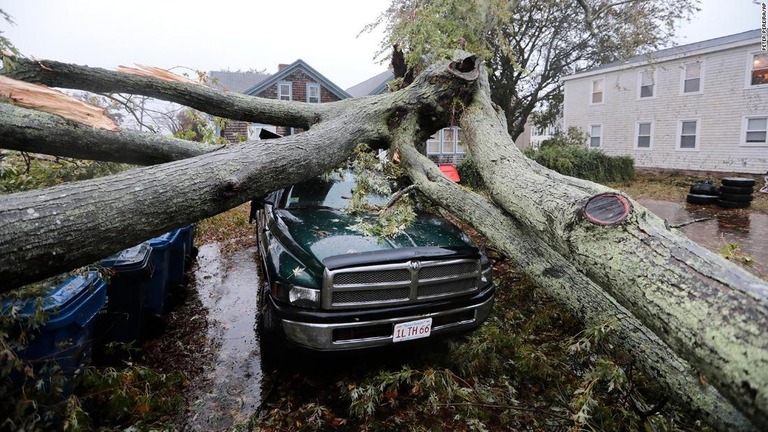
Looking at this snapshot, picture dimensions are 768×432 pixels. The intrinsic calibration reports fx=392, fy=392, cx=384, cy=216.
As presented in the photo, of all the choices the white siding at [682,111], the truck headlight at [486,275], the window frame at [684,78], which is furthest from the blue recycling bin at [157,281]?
the window frame at [684,78]

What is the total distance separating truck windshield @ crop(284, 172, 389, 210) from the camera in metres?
4.34

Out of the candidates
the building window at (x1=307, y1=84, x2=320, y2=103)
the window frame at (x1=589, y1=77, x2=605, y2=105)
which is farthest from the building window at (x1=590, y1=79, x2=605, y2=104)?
the building window at (x1=307, y1=84, x2=320, y2=103)

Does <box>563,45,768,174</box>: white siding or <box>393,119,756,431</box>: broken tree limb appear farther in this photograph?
<box>563,45,768,174</box>: white siding

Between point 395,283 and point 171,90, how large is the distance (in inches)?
135

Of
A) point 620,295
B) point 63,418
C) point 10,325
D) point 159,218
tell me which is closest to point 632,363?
point 620,295

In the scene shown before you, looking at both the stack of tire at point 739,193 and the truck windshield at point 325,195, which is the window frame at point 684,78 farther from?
the truck windshield at point 325,195

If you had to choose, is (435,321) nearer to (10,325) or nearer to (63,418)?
(63,418)

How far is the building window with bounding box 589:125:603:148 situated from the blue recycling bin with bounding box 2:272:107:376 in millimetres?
25064

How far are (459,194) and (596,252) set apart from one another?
1851 mm

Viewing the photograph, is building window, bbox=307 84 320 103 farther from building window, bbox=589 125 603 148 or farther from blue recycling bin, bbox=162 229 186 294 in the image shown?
blue recycling bin, bbox=162 229 186 294

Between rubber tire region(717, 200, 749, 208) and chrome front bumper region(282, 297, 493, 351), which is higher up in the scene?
chrome front bumper region(282, 297, 493, 351)

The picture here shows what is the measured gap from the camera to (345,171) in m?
5.08

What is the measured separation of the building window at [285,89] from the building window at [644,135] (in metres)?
18.7

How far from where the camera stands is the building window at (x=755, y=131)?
16453 millimetres
